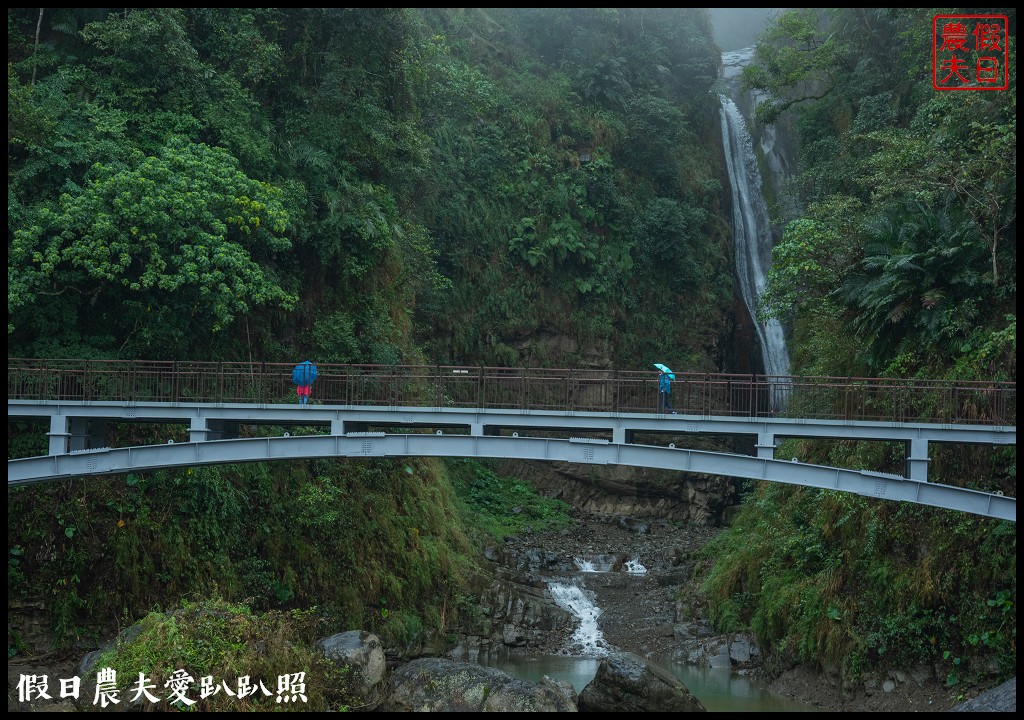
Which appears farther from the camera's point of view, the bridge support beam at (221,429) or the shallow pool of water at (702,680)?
the bridge support beam at (221,429)

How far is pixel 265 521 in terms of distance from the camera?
70.3 ft

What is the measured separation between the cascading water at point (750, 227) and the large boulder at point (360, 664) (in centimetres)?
2025

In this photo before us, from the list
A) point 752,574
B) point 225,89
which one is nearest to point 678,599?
point 752,574

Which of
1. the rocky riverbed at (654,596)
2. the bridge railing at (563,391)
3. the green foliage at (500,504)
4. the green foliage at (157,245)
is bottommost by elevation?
the rocky riverbed at (654,596)

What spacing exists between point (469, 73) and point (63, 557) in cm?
2312

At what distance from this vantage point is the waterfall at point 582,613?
76.2 feet

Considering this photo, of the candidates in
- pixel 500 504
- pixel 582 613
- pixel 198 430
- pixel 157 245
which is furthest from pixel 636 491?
pixel 157 245

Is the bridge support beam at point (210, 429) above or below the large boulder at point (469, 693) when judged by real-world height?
above

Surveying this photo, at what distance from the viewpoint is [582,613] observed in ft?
82.3

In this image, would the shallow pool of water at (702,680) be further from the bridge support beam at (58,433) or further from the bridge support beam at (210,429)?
the bridge support beam at (58,433)

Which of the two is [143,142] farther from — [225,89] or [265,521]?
[265,521]

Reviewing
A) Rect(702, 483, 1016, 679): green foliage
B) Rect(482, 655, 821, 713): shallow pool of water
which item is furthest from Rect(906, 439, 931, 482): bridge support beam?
Rect(482, 655, 821, 713): shallow pool of water

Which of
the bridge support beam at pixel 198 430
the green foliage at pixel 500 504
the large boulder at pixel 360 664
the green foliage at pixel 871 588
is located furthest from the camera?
the green foliage at pixel 500 504

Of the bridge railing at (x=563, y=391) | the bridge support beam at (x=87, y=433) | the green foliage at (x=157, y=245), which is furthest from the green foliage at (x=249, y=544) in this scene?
the green foliage at (x=157, y=245)
